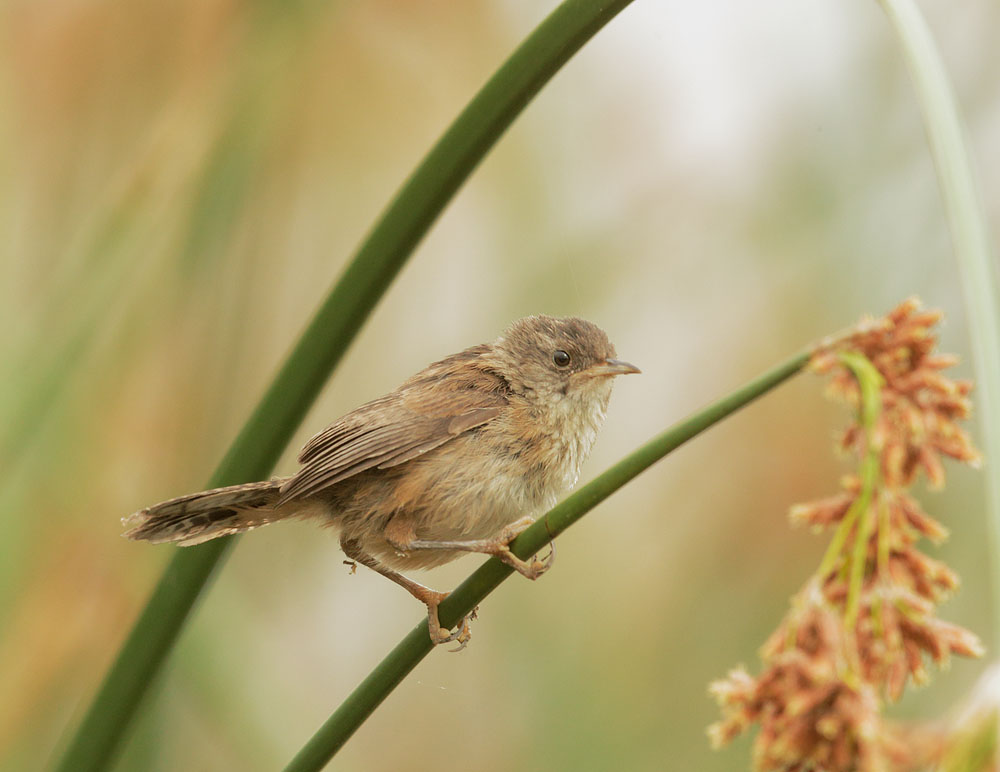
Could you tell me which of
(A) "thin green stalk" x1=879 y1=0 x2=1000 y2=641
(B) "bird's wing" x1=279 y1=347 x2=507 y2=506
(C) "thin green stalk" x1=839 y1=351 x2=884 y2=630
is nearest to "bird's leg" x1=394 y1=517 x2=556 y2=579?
(B) "bird's wing" x1=279 y1=347 x2=507 y2=506

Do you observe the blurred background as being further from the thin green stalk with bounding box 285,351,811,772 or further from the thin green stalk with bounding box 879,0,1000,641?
the thin green stalk with bounding box 879,0,1000,641

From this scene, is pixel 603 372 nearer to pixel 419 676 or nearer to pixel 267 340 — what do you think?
pixel 267 340

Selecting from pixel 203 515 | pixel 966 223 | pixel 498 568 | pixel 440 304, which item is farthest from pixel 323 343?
pixel 440 304

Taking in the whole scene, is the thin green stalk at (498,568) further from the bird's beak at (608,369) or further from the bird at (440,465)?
the bird's beak at (608,369)

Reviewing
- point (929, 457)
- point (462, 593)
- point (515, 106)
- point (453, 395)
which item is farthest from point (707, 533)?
point (929, 457)

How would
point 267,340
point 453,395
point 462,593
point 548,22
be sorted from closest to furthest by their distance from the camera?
point 548,22 → point 462,593 → point 453,395 → point 267,340

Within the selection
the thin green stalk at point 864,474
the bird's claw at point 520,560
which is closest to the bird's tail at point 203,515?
the bird's claw at point 520,560
